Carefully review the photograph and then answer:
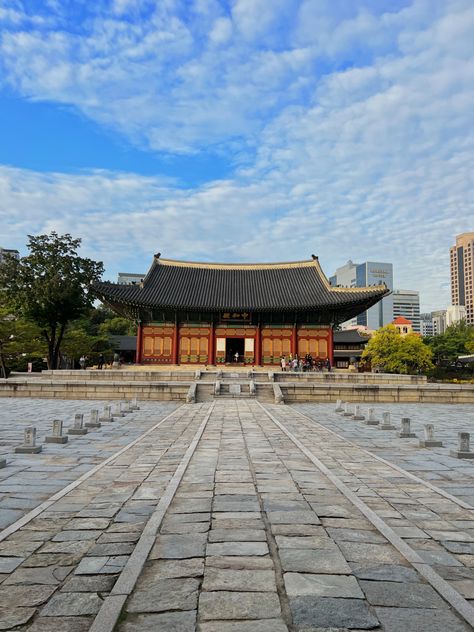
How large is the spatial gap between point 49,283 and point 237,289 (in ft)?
48.9

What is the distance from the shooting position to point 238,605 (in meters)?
2.83

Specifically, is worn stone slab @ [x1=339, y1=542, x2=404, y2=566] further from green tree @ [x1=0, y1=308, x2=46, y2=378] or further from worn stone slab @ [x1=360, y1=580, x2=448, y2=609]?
green tree @ [x1=0, y1=308, x2=46, y2=378]

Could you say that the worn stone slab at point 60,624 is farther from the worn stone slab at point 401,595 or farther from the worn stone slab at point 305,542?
the worn stone slab at point 401,595

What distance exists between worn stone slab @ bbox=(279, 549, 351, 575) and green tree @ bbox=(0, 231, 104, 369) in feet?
102

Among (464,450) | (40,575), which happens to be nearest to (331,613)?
(40,575)

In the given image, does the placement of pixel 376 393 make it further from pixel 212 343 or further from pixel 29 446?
pixel 29 446

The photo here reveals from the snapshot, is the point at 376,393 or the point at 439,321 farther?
the point at 439,321

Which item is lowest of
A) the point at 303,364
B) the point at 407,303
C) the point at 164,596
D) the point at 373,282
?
the point at 164,596

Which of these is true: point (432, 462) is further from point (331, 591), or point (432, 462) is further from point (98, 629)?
point (98, 629)

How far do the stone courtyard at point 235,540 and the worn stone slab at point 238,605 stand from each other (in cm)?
1

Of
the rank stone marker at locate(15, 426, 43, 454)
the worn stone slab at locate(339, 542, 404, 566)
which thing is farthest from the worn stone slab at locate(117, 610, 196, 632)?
the rank stone marker at locate(15, 426, 43, 454)

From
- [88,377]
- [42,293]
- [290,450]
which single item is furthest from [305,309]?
[290,450]

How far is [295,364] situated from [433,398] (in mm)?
11067

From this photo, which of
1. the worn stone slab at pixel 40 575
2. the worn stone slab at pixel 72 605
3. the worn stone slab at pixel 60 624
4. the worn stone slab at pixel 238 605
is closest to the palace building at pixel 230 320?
the worn stone slab at pixel 40 575
